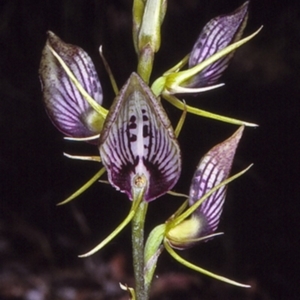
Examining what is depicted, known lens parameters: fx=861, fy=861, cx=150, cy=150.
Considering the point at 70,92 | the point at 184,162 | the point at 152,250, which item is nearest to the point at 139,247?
the point at 152,250

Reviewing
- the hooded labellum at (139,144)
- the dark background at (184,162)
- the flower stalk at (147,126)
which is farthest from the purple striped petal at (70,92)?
the dark background at (184,162)

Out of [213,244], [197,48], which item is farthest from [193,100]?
[197,48]

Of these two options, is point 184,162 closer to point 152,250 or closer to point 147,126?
point 152,250

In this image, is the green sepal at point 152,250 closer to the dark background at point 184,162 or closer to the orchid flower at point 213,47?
the orchid flower at point 213,47

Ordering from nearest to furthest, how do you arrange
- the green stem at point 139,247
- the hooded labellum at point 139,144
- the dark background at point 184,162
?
the hooded labellum at point 139,144 → the green stem at point 139,247 → the dark background at point 184,162

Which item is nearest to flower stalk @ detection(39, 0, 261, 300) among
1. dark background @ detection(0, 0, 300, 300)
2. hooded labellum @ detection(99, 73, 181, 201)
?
hooded labellum @ detection(99, 73, 181, 201)
